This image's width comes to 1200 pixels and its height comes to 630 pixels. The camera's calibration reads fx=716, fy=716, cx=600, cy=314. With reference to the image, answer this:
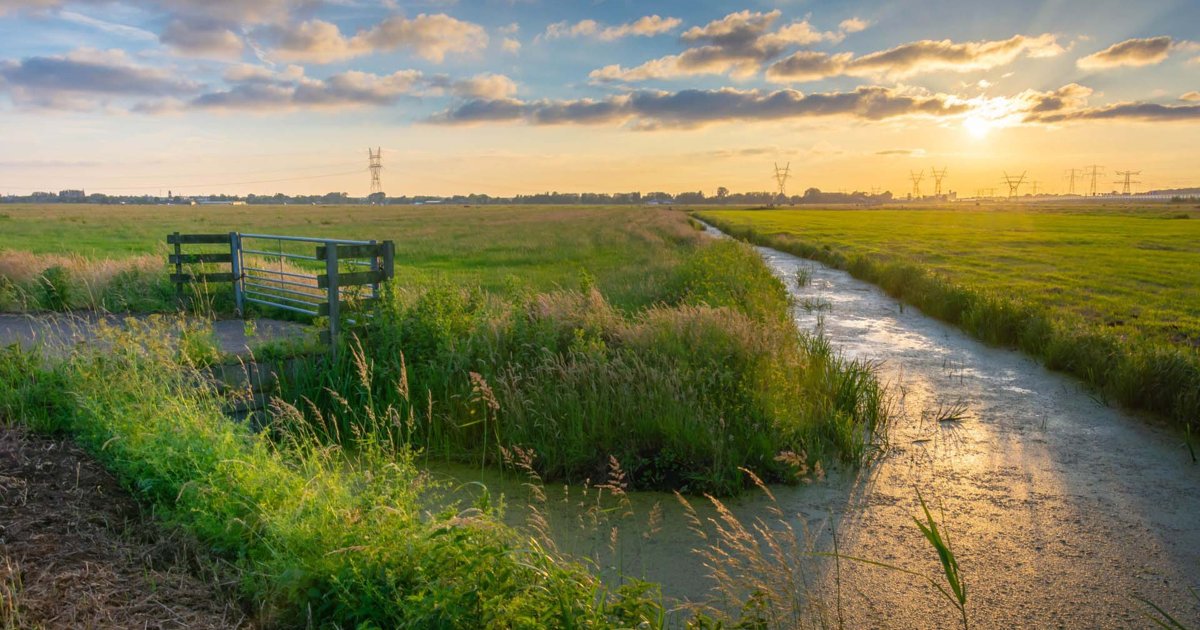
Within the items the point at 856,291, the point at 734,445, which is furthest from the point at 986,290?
the point at 734,445

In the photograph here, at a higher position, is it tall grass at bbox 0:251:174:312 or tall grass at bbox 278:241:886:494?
tall grass at bbox 0:251:174:312

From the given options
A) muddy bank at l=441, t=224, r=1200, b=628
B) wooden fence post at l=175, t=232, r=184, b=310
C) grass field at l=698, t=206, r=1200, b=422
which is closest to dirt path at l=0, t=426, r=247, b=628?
muddy bank at l=441, t=224, r=1200, b=628

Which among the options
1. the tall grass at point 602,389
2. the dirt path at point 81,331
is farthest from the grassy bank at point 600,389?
the dirt path at point 81,331

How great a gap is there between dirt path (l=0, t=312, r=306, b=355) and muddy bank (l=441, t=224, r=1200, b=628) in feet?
14.6

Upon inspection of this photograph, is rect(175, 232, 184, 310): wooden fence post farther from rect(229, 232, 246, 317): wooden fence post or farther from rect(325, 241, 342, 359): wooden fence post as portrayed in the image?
rect(325, 241, 342, 359): wooden fence post

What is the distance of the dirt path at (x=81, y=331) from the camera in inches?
372

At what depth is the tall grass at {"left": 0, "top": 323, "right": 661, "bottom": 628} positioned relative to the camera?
4.00 meters

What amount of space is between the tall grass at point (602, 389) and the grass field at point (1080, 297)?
3870 mm

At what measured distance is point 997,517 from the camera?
6734 mm

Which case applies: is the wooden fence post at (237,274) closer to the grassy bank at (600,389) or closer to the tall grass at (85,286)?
the tall grass at (85,286)

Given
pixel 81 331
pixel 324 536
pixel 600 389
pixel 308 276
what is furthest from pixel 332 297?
pixel 324 536

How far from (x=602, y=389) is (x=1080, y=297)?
1541cm

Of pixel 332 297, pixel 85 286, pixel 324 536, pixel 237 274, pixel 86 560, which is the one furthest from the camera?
pixel 85 286

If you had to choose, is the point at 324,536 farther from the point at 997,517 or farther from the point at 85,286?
the point at 85,286
